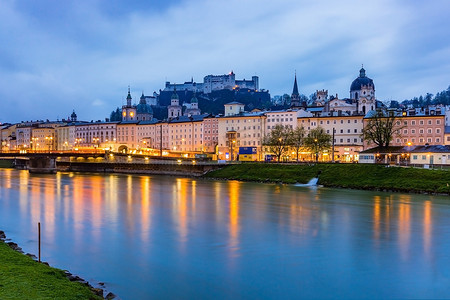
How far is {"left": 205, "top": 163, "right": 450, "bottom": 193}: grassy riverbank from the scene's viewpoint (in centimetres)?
Result: 4416

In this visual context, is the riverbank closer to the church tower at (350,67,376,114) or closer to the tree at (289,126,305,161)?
the tree at (289,126,305,161)

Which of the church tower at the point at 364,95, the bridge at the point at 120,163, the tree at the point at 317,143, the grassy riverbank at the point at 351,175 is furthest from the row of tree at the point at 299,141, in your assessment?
the church tower at the point at 364,95

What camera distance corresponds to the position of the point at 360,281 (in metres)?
16.0

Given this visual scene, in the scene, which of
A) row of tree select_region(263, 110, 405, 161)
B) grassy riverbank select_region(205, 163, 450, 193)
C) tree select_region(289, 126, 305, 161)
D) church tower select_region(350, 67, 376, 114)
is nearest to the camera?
grassy riverbank select_region(205, 163, 450, 193)

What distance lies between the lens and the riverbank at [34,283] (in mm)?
11346

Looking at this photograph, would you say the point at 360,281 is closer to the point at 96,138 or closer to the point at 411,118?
the point at 411,118

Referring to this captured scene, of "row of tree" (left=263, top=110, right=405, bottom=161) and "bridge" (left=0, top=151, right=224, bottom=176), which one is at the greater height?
"row of tree" (left=263, top=110, right=405, bottom=161)

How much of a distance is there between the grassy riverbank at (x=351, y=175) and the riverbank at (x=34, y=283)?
3715cm

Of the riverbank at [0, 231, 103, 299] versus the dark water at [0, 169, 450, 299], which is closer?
the riverbank at [0, 231, 103, 299]

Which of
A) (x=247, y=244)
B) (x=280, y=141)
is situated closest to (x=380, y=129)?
(x=280, y=141)

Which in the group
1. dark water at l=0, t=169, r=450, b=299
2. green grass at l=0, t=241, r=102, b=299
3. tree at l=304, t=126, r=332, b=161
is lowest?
dark water at l=0, t=169, r=450, b=299

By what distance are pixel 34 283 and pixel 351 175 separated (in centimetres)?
4469

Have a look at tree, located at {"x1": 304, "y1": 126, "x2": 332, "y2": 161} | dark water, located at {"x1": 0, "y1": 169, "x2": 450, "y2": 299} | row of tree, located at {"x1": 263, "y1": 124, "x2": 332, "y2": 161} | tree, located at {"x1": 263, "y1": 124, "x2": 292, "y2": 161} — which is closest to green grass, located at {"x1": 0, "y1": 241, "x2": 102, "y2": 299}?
dark water, located at {"x1": 0, "y1": 169, "x2": 450, "y2": 299}

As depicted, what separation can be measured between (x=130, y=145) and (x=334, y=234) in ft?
381
